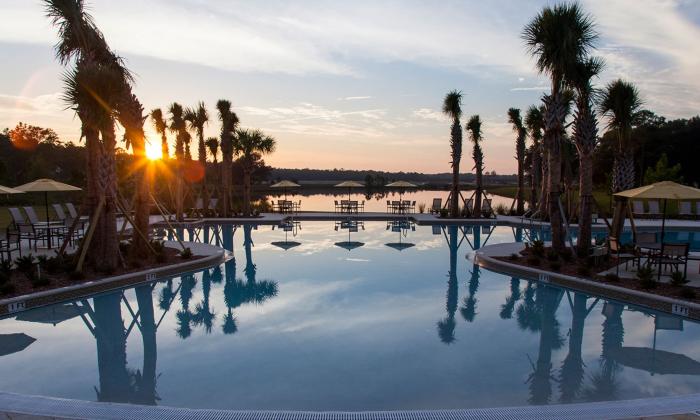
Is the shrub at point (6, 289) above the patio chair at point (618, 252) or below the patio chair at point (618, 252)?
below

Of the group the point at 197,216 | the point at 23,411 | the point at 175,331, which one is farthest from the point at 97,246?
the point at 197,216

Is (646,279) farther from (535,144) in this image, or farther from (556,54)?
(535,144)

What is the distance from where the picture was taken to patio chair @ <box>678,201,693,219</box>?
2253 cm

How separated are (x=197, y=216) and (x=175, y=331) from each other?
1661cm

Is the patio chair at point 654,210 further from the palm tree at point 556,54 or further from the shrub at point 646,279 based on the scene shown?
the shrub at point 646,279

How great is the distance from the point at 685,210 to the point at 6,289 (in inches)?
1075

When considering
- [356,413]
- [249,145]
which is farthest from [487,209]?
[356,413]

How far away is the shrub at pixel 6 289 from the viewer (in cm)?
835

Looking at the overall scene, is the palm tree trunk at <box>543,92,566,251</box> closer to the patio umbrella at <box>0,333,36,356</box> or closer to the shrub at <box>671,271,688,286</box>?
the shrub at <box>671,271,688,286</box>

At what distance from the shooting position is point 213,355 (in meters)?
6.54

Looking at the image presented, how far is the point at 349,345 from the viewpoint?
689cm

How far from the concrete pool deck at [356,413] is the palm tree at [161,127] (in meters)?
22.8

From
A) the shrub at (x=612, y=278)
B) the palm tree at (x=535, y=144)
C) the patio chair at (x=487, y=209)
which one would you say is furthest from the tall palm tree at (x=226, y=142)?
the shrub at (x=612, y=278)

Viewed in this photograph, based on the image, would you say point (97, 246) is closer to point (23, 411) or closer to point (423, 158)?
point (23, 411)
